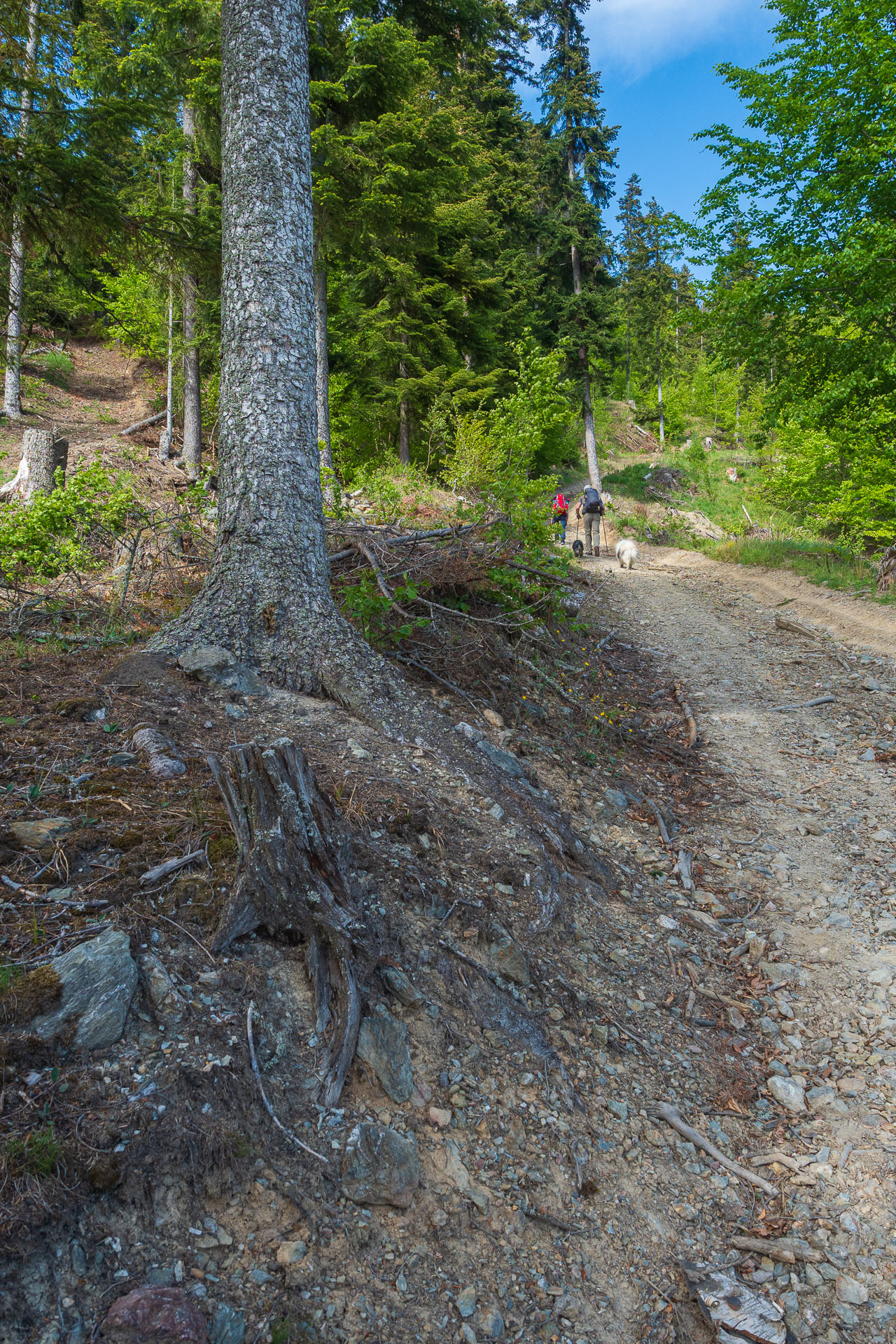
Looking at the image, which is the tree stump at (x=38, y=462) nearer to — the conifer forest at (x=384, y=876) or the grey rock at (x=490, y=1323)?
the conifer forest at (x=384, y=876)

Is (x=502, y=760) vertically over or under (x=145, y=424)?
under

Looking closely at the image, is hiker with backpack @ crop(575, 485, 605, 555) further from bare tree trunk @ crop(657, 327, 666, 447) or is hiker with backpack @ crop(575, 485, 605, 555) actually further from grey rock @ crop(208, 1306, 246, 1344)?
bare tree trunk @ crop(657, 327, 666, 447)

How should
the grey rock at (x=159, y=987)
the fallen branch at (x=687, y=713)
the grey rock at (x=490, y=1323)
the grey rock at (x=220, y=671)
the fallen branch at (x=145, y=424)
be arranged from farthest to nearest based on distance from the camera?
the fallen branch at (x=145, y=424), the fallen branch at (x=687, y=713), the grey rock at (x=220, y=671), the grey rock at (x=159, y=987), the grey rock at (x=490, y=1323)

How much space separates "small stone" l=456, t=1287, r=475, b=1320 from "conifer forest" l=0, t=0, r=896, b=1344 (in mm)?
12

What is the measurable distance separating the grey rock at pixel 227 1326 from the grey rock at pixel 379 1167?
473mm

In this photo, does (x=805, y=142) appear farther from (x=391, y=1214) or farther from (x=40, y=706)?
(x=391, y=1214)

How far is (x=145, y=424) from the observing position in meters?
22.4

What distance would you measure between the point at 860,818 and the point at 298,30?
768 cm

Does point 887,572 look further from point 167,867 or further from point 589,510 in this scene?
point 167,867

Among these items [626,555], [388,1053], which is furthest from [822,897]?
[626,555]

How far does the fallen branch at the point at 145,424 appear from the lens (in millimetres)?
21688

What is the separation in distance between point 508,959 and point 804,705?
21.6 feet

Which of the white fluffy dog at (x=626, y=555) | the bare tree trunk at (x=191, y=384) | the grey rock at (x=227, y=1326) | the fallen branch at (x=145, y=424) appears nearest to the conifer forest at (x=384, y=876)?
the grey rock at (x=227, y=1326)

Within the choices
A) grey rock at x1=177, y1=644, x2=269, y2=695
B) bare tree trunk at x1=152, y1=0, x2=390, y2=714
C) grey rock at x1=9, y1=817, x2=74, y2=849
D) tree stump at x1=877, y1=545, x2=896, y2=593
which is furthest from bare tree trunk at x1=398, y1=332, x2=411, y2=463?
grey rock at x1=9, y1=817, x2=74, y2=849
